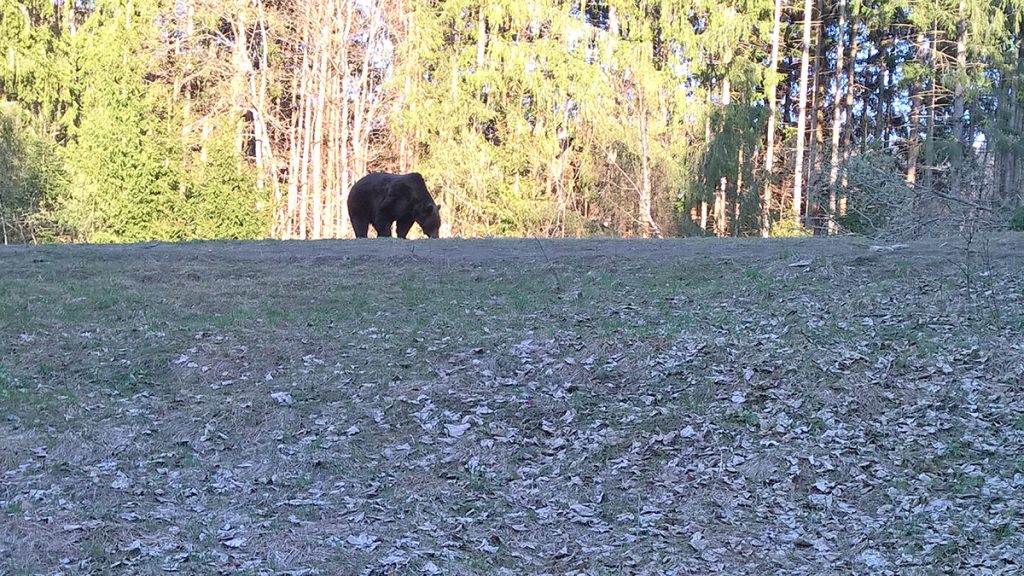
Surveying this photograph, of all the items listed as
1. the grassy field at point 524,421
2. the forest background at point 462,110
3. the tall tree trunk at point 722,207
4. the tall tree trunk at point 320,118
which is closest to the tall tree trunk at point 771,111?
the forest background at point 462,110

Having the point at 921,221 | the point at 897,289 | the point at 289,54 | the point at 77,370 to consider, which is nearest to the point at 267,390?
the point at 77,370

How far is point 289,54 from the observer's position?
33.3m

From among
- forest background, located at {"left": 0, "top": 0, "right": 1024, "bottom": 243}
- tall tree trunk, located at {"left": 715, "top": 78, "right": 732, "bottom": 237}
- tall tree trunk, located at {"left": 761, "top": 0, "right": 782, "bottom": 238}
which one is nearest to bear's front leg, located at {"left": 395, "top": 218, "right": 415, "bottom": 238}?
forest background, located at {"left": 0, "top": 0, "right": 1024, "bottom": 243}

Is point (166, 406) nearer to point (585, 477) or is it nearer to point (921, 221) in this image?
point (585, 477)

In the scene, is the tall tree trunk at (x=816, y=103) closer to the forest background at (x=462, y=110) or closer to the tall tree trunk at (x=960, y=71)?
the forest background at (x=462, y=110)

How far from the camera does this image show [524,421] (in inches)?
312

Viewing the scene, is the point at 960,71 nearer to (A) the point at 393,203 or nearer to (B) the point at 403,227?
(B) the point at 403,227

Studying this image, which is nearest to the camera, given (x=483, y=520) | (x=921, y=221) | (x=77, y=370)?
(x=483, y=520)

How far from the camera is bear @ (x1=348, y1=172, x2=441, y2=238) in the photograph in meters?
18.2

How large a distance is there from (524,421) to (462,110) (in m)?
25.5

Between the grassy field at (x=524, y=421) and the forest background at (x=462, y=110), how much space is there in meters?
17.5

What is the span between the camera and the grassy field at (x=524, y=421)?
588 centimetres

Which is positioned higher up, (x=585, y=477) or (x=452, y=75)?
(x=452, y=75)

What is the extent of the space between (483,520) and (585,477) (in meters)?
0.94
